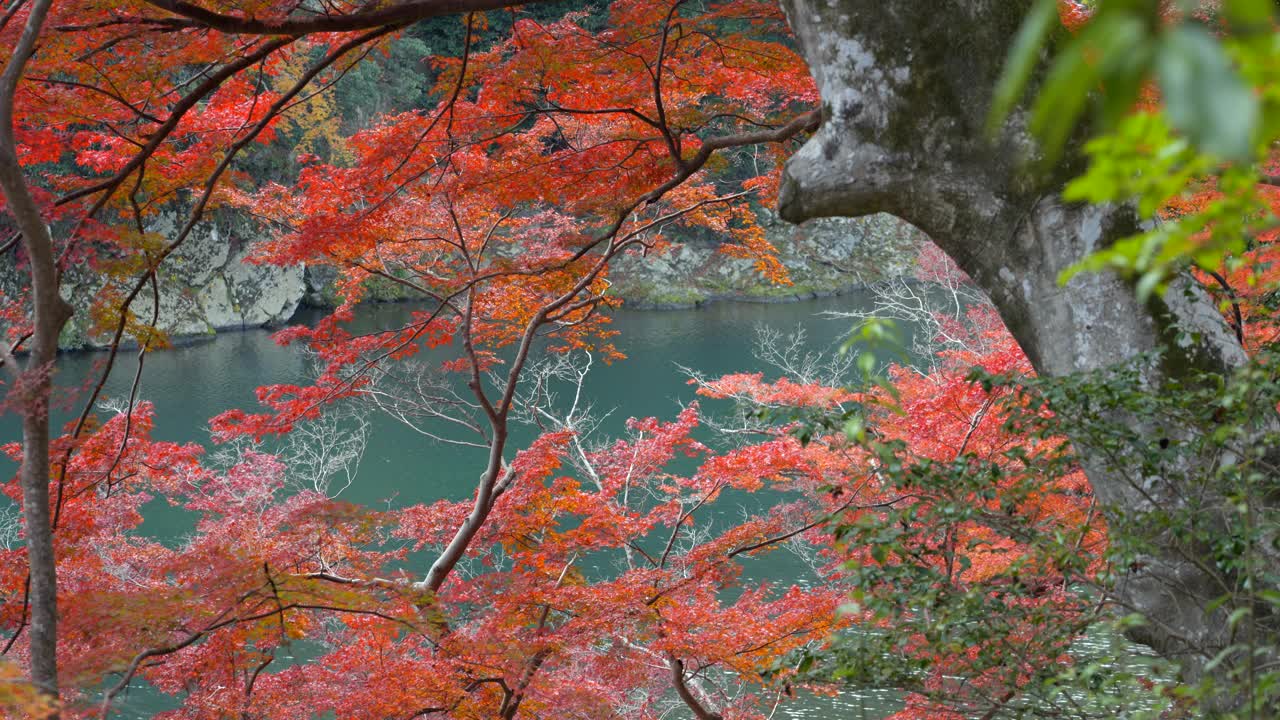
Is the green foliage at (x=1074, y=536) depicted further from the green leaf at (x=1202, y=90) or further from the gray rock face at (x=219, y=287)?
the gray rock face at (x=219, y=287)

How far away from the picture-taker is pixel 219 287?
805 inches

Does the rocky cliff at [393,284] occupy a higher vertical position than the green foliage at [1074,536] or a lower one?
lower

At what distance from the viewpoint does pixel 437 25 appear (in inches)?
905

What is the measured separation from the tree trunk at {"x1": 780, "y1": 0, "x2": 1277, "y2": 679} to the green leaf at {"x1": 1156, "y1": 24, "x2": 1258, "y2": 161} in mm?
1962

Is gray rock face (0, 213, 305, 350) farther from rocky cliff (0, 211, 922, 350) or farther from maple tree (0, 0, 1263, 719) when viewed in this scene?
maple tree (0, 0, 1263, 719)

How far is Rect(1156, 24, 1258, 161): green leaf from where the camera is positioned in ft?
1.17

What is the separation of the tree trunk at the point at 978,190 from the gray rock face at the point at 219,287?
61.7ft

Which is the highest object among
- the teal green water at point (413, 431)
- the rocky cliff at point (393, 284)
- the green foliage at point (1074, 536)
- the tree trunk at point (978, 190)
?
the tree trunk at point (978, 190)

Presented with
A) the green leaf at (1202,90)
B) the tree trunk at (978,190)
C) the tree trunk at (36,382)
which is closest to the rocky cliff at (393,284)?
the tree trunk at (978,190)

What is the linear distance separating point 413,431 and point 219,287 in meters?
8.87

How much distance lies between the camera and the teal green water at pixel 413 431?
11273 mm

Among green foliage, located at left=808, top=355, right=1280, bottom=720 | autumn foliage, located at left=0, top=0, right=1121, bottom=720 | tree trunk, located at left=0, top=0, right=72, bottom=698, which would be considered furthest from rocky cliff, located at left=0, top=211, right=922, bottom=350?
green foliage, located at left=808, top=355, right=1280, bottom=720

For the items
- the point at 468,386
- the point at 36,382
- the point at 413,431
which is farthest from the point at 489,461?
the point at 413,431

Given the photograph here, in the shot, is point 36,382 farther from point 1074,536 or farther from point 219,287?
point 219,287
